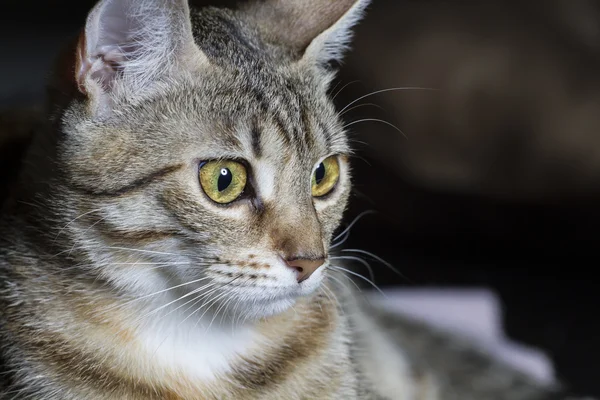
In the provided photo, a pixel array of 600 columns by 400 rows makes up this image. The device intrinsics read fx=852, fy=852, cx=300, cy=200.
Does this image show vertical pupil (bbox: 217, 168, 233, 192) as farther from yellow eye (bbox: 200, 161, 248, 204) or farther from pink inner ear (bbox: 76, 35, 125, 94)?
pink inner ear (bbox: 76, 35, 125, 94)

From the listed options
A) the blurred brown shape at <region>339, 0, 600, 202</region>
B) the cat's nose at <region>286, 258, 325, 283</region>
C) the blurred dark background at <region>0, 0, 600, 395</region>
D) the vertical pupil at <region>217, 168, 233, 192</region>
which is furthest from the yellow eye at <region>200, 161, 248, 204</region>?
the blurred brown shape at <region>339, 0, 600, 202</region>

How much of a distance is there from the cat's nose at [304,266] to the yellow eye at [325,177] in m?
0.13

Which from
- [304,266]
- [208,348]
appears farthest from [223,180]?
[208,348]

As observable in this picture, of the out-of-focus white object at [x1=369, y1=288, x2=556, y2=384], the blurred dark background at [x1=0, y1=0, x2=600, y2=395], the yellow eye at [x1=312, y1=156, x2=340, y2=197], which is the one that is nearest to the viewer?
the yellow eye at [x1=312, y1=156, x2=340, y2=197]

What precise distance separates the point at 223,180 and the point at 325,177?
17 centimetres

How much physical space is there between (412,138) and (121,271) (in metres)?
1.38

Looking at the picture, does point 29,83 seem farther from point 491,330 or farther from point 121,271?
point 121,271

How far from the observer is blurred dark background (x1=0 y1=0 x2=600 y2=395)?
2.09 m

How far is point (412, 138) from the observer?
89.1 inches

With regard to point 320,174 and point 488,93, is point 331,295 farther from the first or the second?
point 488,93

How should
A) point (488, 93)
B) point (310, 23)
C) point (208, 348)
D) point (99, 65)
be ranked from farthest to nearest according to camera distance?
point (488, 93), point (310, 23), point (208, 348), point (99, 65)

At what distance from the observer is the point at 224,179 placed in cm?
98

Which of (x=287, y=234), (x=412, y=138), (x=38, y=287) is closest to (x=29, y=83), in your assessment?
(x=412, y=138)

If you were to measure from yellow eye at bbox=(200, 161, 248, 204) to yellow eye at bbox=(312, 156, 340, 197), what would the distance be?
0.41 ft
